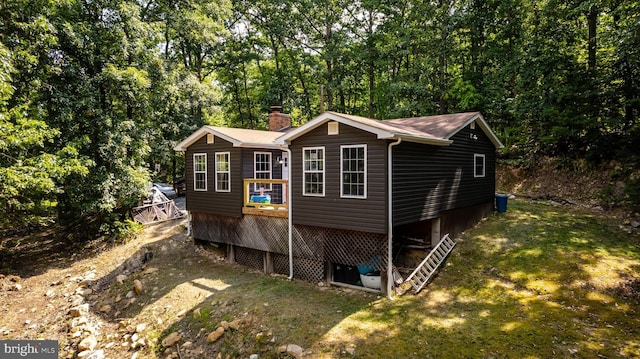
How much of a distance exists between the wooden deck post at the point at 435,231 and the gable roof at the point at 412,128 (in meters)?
2.52

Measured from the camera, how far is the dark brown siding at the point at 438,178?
9250mm

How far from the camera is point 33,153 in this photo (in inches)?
513

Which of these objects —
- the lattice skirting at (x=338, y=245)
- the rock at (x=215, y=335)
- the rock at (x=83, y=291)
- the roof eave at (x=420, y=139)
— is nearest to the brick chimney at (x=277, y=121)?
the lattice skirting at (x=338, y=245)

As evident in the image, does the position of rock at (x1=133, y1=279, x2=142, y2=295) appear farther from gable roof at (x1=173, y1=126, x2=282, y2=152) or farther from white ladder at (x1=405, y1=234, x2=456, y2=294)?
white ladder at (x1=405, y1=234, x2=456, y2=294)

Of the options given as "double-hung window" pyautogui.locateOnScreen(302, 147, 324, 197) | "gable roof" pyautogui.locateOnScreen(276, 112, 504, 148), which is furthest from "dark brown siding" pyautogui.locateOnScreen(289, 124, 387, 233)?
"gable roof" pyautogui.locateOnScreen(276, 112, 504, 148)

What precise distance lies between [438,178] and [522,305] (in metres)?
4.34

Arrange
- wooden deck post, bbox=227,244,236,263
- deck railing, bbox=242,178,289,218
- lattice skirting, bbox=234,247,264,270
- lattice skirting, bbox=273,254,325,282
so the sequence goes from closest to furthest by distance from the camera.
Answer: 1. lattice skirting, bbox=273,254,325,282
2. deck railing, bbox=242,178,289,218
3. lattice skirting, bbox=234,247,264,270
4. wooden deck post, bbox=227,244,236,263

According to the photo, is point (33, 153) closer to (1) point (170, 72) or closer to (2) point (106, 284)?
(2) point (106, 284)

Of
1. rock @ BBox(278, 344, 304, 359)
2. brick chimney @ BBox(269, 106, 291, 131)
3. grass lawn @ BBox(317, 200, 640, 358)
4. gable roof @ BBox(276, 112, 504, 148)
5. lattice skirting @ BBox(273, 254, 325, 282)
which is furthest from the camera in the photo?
brick chimney @ BBox(269, 106, 291, 131)

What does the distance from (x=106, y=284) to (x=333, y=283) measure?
7.85 meters

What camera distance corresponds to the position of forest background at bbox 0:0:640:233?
1229 cm

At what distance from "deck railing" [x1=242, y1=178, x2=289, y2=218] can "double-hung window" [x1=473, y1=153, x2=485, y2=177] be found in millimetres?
7371

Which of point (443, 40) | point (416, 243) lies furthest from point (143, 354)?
point (443, 40)

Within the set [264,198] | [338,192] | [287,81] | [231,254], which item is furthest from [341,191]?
[287,81]
